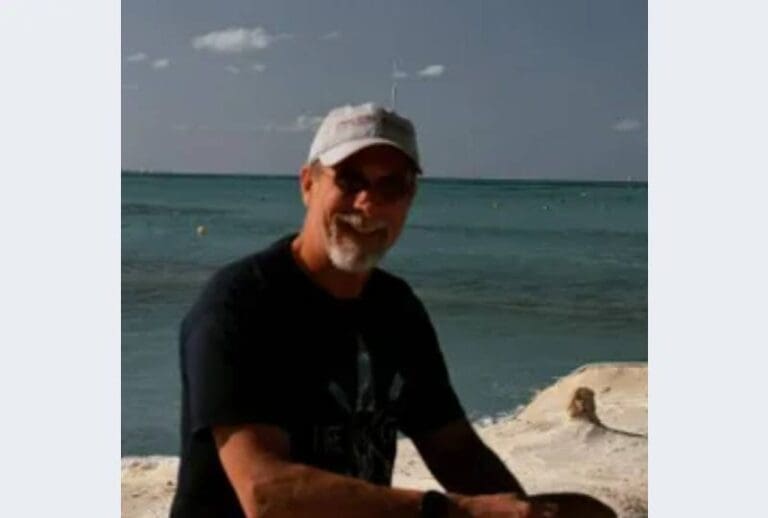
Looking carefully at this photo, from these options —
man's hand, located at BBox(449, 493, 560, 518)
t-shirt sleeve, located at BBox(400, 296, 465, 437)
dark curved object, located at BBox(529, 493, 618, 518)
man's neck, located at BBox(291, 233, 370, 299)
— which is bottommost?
dark curved object, located at BBox(529, 493, 618, 518)

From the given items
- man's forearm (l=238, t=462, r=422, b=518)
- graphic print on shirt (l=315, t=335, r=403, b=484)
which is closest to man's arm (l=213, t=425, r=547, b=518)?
man's forearm (l=238, t=462, r=422, b=518)

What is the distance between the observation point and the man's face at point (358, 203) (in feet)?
5.26

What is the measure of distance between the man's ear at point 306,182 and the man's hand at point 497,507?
1.73 ft

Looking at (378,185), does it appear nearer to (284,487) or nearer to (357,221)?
(357,221)

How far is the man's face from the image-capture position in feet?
5.26

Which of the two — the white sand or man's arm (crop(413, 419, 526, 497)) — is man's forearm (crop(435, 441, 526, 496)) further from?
the white sand

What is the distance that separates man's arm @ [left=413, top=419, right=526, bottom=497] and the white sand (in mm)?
206

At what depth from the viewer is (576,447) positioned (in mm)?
2027

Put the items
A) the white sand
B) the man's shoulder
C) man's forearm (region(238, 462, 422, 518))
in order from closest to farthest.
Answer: man's forearm (region(238, 462, 422, 518)) < the man's shoulder < the white sand

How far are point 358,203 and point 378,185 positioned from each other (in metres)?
0.04

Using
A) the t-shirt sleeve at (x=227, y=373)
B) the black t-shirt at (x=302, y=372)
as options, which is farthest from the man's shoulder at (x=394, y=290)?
the t-shirt sleeve at (x=227, y=373)

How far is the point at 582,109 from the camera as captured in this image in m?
2.03
